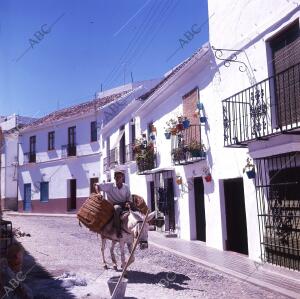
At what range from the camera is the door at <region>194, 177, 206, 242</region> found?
12.6 metres

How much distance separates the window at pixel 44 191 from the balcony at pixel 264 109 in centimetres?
2315

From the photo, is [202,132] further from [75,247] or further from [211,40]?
[75,247]

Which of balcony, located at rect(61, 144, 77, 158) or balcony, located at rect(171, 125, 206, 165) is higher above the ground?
balcony, located at rect(61, 144, 77, 158)

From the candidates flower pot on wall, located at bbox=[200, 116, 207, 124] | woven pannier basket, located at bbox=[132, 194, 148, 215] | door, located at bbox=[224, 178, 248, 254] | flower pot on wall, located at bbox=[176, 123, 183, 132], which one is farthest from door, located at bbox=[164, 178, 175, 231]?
woven pannier basket, located at bbox=[132, 194, 148, 215]

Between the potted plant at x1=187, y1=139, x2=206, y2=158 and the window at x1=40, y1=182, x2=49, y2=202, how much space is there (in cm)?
2038

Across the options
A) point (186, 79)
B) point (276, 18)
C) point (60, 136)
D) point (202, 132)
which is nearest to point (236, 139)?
point (276, 18)

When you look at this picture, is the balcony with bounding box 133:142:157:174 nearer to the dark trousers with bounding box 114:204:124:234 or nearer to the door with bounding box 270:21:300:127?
the door with bounding box 270:21:300:127

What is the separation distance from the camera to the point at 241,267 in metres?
8.28

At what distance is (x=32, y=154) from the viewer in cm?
3195

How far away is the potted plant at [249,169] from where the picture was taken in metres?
8.80

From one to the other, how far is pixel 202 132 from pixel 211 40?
2660 mm

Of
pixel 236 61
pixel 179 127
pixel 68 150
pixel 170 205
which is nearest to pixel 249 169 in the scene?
pixel 236 61

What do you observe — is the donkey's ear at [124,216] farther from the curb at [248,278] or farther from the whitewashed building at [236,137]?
the whitewashed building at [236,137]

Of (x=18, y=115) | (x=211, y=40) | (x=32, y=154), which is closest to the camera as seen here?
(x=211, y=40)
